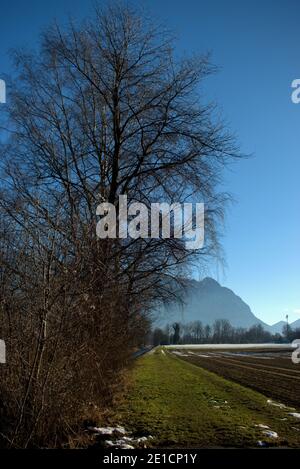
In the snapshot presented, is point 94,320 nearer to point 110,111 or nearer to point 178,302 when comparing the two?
point 178,302

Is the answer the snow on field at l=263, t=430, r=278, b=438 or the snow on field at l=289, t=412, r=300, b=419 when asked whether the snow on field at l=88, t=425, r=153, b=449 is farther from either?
the snow on field at l=289, t=412, r=300, b=419

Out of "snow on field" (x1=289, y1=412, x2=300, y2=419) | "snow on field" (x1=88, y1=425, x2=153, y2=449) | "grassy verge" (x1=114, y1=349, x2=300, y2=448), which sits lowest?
"snow on field" (x1=289, y1=412, x2=300, y2=419)

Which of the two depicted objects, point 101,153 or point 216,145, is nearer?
point 216,145

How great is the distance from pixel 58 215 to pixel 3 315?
66.5 inches

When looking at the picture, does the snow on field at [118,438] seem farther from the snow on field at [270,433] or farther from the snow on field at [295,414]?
the snow on field at [295,414]

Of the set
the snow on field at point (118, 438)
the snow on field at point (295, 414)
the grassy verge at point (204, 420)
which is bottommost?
the snow on field at point (295, 414)

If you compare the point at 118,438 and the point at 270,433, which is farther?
the point at 270,433

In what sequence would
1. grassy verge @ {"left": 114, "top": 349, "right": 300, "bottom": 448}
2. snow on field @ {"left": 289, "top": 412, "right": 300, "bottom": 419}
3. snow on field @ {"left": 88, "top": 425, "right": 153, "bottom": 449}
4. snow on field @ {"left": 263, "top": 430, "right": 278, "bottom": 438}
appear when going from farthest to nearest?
1. snow on field @ {"left": 289, "top": 412, "right": 300, "bottom": 419}
2. snow on field @ {"left": 263, "top": 430, "right": 278, "bottom": 438}
3. grassy verge @ {"left": 114, "top": 349, "right": 300, "bottom": 448}
4. snow on field @ {"left": 88, "top": 425, "right": 153, "bottom": 449}

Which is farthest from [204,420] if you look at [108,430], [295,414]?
[295,414]

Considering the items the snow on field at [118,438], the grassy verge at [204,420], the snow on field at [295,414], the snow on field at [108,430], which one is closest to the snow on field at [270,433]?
the grassy verge at [204,420]

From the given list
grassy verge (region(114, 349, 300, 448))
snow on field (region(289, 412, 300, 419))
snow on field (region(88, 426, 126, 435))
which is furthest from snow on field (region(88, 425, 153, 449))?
snow on field (region(289, 412, 300, 419))

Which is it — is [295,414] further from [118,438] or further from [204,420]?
[118,438]
